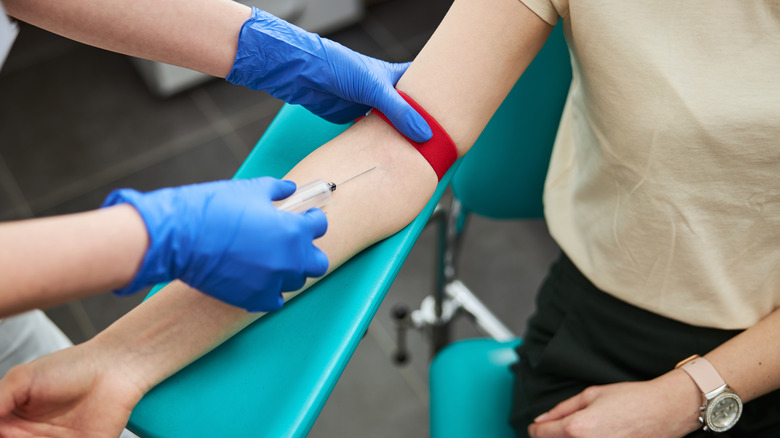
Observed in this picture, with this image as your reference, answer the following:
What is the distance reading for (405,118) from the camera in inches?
31.9

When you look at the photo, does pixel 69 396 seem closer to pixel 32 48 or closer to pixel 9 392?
pixel 9 392

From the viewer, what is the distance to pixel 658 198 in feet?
2.61

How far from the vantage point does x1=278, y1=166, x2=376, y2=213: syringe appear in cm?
75

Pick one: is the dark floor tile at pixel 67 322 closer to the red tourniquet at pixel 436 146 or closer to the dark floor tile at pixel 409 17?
the red tourniquet at pixel 436 146

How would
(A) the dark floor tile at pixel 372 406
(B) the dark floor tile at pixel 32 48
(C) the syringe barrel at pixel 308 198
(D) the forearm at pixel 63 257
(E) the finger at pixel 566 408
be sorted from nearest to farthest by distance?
(D) the forearm at pixel 63 257, (C) the syringe barrel at pixel 308 198, (E) the finger at pixel 566 408, (A) the dark floor tile at pixel 372 406, (B) the dark floor tile at pixel 32 48

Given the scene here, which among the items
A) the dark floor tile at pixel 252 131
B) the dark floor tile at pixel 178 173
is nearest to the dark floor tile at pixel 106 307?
the dark floor tile at pixel 178 173

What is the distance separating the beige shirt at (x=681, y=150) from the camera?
2.37 feet

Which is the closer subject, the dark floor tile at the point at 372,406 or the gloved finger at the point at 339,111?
the gloved finger at the point at 339,111

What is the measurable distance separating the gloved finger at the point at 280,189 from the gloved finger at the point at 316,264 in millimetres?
76

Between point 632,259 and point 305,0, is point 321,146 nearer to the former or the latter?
point 632,259

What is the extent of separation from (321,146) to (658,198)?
1.48 ft

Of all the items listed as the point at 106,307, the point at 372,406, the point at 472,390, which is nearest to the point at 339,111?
the point at 472,390

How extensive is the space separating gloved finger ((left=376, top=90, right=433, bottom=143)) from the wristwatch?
0.47 meters

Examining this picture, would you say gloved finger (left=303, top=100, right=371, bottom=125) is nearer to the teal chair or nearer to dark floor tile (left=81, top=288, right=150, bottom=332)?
the teal chair
